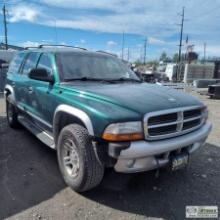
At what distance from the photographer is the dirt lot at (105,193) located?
3174 mm

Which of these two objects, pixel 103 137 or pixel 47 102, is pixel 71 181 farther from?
pixel 47 102

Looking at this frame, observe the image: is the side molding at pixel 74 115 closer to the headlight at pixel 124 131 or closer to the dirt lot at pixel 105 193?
the headlight at pixel 124 131

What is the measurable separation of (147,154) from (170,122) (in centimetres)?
54

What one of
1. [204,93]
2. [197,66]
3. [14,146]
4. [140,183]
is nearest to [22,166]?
[14,146]

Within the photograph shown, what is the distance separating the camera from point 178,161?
333 cm

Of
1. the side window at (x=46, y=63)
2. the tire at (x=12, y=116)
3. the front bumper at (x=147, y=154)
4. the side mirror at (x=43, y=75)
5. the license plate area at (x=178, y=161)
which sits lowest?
the tire at (x=12, y=116)

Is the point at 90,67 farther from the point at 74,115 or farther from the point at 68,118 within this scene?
the point at 74,115

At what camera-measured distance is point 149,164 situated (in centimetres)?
309

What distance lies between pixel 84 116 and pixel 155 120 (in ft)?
2.74

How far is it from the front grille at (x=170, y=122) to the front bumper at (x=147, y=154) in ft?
0.27

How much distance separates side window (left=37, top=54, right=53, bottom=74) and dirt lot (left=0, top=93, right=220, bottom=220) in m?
1.56

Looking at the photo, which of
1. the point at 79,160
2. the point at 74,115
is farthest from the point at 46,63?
the point at 79,160

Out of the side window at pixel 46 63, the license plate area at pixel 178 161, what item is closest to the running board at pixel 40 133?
the side window at pixel 46 63

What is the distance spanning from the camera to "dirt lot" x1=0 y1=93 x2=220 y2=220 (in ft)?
10.4
